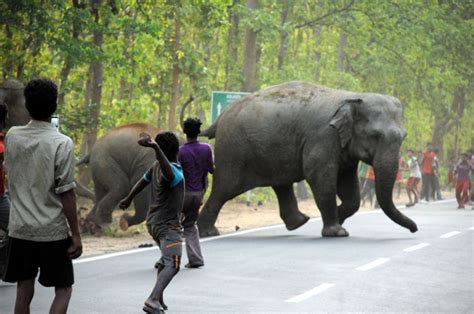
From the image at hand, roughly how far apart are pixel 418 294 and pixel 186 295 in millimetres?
2175

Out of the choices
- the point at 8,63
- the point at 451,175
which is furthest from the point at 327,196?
the point at 451,175

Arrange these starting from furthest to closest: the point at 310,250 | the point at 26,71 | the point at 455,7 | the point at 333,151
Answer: the point at 455,7 < the point at 26,71 < the point at 333,151 < the point at 310,250

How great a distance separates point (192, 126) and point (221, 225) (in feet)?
31.0

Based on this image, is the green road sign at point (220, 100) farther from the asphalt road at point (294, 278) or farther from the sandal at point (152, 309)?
the sandal at point (152, 309)

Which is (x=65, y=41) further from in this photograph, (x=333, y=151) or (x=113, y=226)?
(x=333, y=151)

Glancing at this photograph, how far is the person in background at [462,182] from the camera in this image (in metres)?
34.7

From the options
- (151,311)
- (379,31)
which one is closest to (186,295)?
(151,311)

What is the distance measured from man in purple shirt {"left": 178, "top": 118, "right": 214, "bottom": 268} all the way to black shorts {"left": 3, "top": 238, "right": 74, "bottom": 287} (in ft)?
19.2

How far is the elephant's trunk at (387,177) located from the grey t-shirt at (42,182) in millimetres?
12166

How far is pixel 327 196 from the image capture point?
19156 mm

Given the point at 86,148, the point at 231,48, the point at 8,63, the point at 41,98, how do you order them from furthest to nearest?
the point at 231,48
the point at 86,148
the point at 8,63
the point at 41,98

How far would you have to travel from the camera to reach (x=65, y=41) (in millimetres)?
20266

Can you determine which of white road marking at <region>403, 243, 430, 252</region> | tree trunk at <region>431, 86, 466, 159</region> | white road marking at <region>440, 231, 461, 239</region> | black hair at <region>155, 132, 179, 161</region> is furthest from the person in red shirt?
black hair at <region>155, 132, 179, 161</region>

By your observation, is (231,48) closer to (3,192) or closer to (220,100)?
(220,100)
